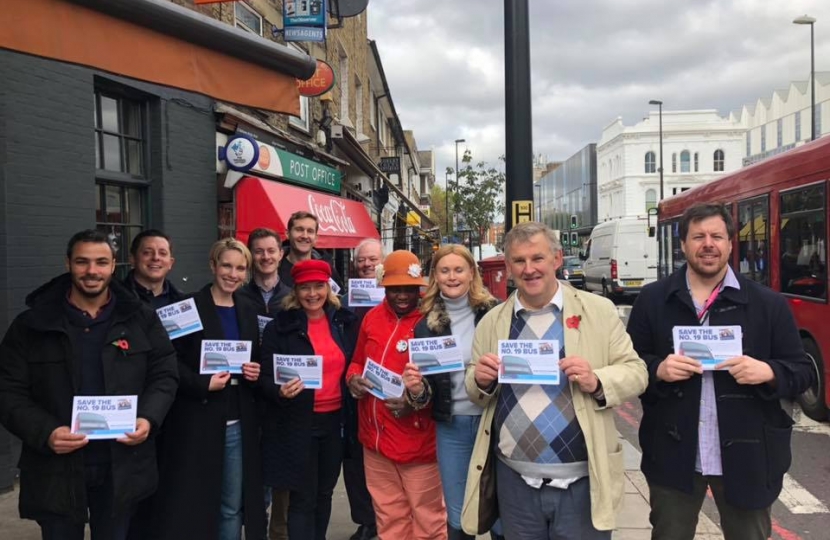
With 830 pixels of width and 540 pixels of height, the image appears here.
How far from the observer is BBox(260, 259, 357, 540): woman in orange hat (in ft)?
11.2

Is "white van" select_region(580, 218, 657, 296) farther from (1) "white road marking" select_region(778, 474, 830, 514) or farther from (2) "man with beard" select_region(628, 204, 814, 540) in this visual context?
(2) "man with beard" select_region(628, 204, 814, 540)

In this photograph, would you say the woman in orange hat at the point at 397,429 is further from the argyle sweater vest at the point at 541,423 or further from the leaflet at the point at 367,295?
→ the leaflet at the point at 367,295

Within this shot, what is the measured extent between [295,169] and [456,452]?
8227 millimetres

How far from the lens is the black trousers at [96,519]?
287cm

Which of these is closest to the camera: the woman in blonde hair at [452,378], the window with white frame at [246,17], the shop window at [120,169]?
the woman in blonde hair at [452,378]

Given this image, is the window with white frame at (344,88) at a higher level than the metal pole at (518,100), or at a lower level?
higher

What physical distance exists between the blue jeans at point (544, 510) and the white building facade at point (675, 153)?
65.2m

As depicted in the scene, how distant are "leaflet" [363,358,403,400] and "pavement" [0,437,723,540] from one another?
1.55 metres

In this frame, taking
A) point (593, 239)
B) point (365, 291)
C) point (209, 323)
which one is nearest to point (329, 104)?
point (365, 291)

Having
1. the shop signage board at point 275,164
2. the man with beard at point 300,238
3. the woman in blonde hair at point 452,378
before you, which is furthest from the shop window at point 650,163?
the woman in blonde hair at point 452,378

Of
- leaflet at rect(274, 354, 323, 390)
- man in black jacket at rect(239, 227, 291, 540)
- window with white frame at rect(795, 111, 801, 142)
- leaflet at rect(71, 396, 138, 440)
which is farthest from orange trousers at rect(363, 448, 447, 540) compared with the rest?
window with white frame at rect(795, 111, 801, 142)

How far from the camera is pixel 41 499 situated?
2.79 metres

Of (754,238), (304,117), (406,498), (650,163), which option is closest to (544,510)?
(406,498)

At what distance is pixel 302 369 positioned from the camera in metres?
3.32
